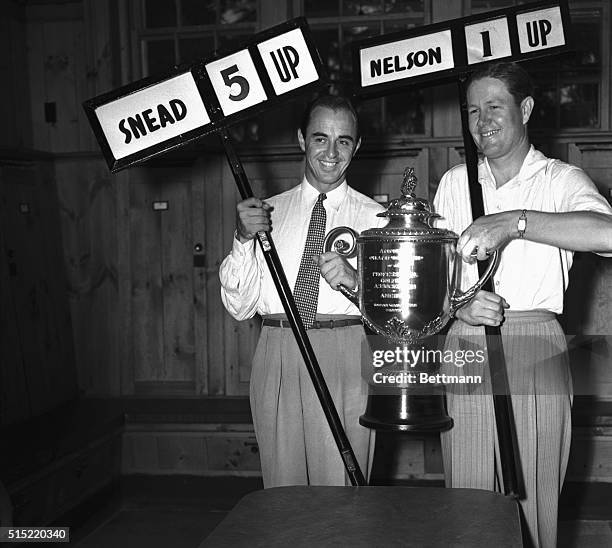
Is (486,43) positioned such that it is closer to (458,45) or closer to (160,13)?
(458,45)

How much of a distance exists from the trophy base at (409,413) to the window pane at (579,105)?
2.96 metres

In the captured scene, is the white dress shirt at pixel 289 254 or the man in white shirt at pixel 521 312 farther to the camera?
the white dress shirt at pixel 289 254

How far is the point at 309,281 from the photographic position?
96.7 inches

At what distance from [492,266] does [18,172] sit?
3.27m

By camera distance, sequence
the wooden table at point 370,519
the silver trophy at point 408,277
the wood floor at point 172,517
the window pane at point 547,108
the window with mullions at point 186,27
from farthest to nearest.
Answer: the window with mullions at point 186,27 < the window pane at point 547,108 < the wood floor at point 172,517 < the silver trophy at point 408,277 < the wooden table at point 370,519

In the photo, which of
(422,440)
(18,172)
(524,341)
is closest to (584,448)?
(422,440)

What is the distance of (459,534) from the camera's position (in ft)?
4.92

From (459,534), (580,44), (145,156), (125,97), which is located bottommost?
(459,534)

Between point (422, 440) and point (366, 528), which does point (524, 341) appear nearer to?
point (366, 528)

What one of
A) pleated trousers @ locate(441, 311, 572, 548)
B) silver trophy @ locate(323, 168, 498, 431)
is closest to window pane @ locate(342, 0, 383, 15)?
pleated trousers @ locate(441, 311, 572, 548)

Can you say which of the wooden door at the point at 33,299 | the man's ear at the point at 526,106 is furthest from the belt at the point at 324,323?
the wooden door at the point at 33,299

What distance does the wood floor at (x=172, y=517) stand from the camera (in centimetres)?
362

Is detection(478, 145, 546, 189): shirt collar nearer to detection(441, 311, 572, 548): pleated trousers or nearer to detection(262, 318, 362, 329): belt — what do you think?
detection(441, 311, 572, 548): pleated trousers

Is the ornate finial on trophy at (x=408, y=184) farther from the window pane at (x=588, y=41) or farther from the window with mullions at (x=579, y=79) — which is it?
the window pane at (x=588, y=41)
